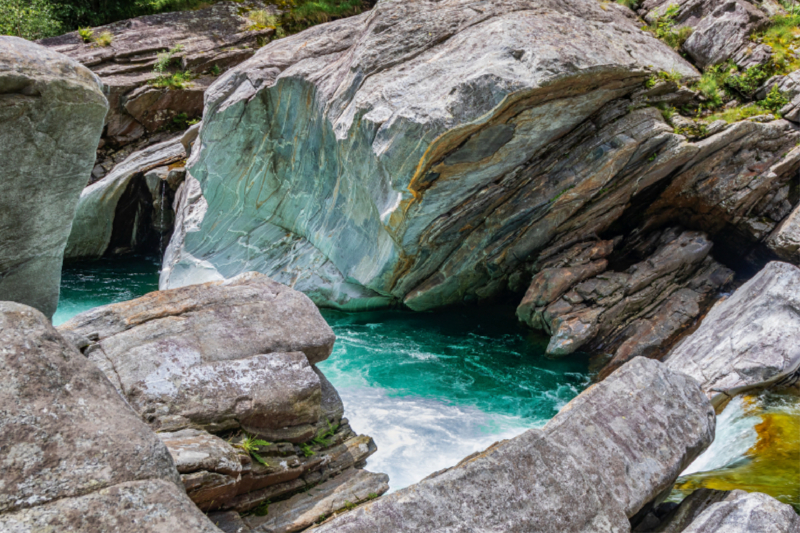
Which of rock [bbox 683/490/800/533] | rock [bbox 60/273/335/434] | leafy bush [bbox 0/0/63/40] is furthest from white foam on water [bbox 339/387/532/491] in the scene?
leafy bush [bbox 0/0/63/40]

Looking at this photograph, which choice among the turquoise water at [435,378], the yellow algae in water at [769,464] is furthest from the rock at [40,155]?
the yellow algae in water at [769,464]

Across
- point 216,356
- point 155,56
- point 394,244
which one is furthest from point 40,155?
point 155,56

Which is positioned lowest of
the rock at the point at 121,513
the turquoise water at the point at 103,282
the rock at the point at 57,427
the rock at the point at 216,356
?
the turquoise water at the point at 103,282

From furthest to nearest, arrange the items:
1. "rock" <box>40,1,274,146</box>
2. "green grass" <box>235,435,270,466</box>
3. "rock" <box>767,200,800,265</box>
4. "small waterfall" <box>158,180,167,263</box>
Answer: "rock" <box>40,1,274,146</box> < "small waterfall" <box>158,180,167,263</box> < "rock" <box>767,200,800,265</box> < "green grass" <box>235,435,270,466</box>

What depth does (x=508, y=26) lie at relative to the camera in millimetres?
11219

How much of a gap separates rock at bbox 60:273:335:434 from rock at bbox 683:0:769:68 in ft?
41.6

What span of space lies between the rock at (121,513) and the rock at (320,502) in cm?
223

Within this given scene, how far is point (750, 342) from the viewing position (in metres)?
9.38

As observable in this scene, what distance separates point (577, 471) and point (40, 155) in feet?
28.4

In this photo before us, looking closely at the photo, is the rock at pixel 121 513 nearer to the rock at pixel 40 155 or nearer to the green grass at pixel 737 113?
the rock at pixel 40 155

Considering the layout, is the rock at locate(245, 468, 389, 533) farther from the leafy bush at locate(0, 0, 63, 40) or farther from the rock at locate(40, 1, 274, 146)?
the leafy bush at locate(0, 0, 63, 40)

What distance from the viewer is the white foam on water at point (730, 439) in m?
7.65

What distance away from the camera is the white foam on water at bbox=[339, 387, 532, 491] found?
852 centimetres

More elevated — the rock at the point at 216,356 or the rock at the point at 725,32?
the rock at the point at 725,32
